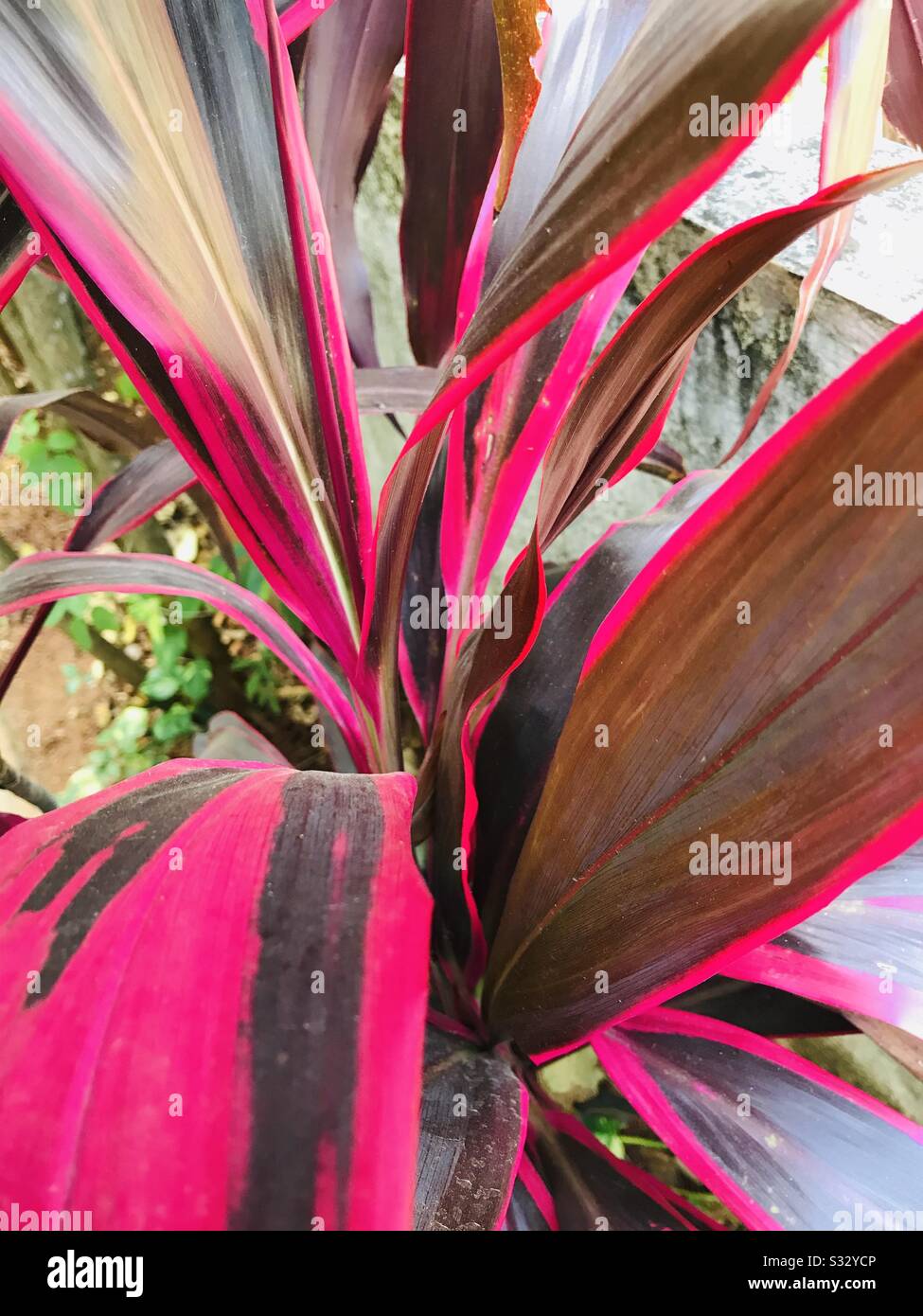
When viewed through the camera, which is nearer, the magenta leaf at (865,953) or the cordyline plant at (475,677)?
the cordyline plant at (475,677)

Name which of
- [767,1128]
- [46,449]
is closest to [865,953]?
[767,1128]

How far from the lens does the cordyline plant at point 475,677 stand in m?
0.22

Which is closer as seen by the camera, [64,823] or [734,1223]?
[64,823]

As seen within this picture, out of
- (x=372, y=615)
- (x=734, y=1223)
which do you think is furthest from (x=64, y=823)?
(x=734, y=1223)

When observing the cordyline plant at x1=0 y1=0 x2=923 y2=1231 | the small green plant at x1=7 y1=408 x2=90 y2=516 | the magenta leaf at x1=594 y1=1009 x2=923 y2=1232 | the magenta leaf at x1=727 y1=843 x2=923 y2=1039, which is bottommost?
the magenta leaf at x1=594 y1=1009 x2=923 y2=1232

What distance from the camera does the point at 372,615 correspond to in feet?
1.56

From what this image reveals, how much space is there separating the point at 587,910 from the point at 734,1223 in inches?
25.9

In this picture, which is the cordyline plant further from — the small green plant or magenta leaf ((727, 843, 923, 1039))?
the small green plant

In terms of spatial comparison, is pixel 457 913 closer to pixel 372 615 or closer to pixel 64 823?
pixel 372 615

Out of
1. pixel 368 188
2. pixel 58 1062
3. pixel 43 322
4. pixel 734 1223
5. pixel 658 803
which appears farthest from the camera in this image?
pixel 43 322

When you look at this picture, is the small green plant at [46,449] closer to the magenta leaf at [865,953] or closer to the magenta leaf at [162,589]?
the magenta leaf at [162,589]

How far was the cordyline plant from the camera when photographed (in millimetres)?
222

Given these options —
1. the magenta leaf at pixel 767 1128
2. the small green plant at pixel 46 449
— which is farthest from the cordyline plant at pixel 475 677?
the small green plant at pixel 46 449

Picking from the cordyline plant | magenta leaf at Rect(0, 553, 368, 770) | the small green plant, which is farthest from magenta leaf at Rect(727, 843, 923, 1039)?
the small green plant
